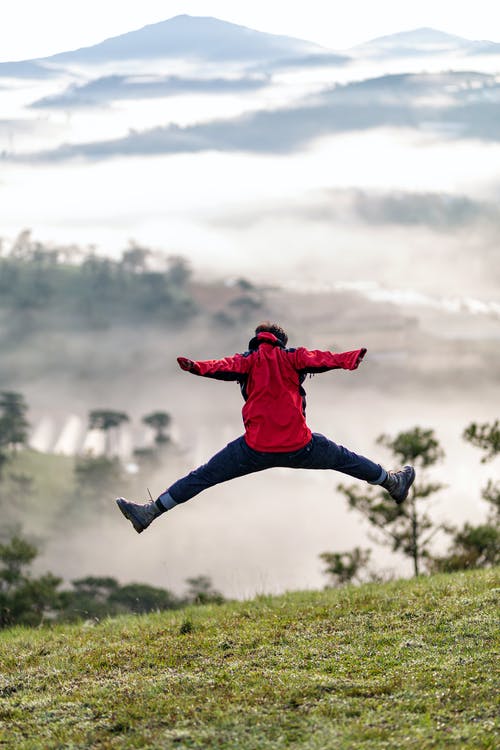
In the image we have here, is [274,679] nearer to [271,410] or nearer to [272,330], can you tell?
[271,410]

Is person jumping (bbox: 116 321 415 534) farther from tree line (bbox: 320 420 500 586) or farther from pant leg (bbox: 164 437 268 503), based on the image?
tree line (bbox: 320 420 500 586)

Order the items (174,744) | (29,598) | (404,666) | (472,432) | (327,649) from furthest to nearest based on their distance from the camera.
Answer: (29,598)
(472,432)
(327,649)
(404,666)
(174,744)

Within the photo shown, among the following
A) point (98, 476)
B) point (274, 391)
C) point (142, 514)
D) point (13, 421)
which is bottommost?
point (142, 514)

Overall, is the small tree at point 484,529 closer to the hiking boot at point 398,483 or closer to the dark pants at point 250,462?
the hiking boot at point 398,483

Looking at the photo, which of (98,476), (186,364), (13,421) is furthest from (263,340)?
(98,476)

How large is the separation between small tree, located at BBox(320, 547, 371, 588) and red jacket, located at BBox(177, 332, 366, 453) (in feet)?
90.2

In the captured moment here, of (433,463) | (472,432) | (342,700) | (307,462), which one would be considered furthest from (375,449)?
(342,700)

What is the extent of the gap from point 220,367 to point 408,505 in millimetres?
28699

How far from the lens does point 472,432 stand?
30531 millimetres

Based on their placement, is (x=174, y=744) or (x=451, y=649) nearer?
(x=174, y=744)

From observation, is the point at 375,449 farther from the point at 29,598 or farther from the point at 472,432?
the point at 29,598

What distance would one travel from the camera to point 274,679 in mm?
8414

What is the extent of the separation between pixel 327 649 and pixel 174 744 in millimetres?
2566

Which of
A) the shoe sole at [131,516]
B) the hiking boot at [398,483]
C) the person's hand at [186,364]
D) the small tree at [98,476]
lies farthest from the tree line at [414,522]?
the small tree at [98,476]
